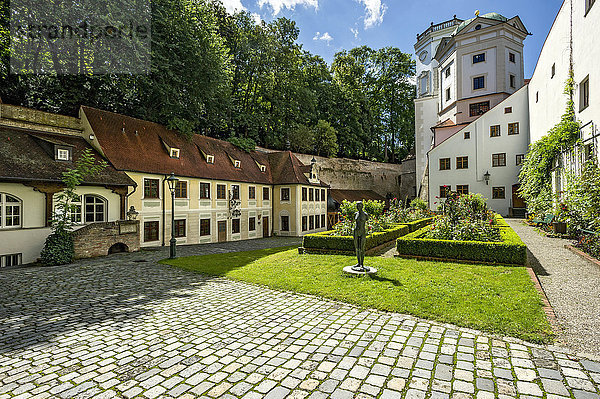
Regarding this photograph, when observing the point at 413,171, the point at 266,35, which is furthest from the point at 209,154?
the point at 413,171

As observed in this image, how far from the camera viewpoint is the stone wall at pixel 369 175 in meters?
40.7

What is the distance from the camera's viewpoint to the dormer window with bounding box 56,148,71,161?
16688 millimetres

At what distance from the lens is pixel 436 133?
125 ft

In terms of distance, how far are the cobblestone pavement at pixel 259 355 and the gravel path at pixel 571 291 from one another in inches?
38.1

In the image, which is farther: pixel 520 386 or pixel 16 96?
pixel 16 96

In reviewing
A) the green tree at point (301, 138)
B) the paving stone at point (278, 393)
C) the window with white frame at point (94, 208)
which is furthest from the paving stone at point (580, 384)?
the green tree at point (301, 138)

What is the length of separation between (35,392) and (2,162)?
14838 mm

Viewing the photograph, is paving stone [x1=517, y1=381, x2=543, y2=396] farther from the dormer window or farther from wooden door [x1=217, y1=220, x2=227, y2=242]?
wooden door [x1=217, y1=220, x2=227, y2=242]

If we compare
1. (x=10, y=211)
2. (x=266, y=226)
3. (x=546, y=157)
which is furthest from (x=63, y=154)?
(x=546, y=157)

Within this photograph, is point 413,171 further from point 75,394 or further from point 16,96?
point 75,394

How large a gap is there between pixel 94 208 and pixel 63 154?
3.18 meters

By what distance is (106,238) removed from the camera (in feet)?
55.8

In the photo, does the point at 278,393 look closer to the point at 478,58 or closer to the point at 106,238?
the point at 106,238

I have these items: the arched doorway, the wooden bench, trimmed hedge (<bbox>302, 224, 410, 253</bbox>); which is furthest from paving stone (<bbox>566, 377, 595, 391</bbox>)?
the arched doorway
